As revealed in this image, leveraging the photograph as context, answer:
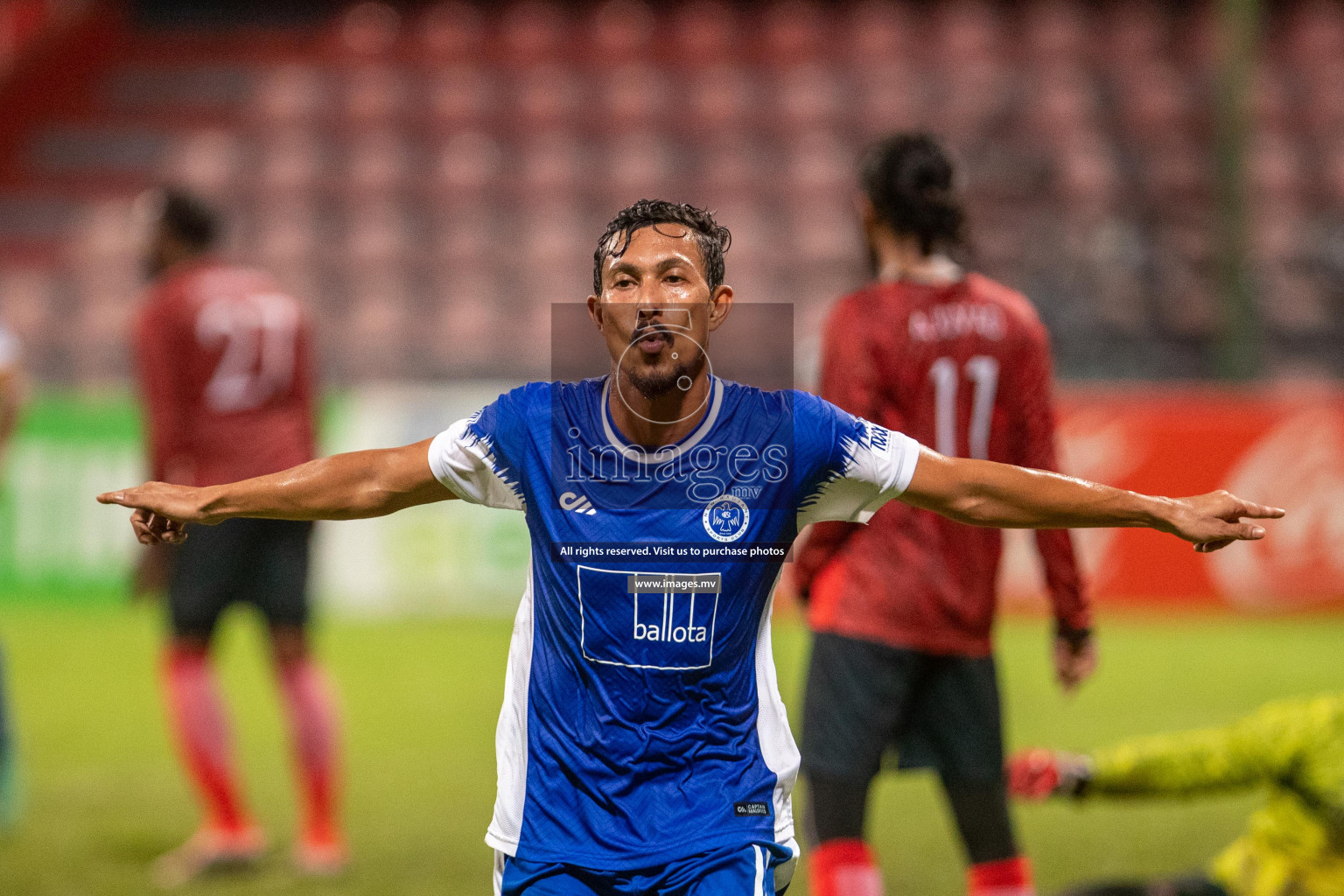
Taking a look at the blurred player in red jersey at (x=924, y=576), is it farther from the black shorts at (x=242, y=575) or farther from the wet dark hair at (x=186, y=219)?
the wet dark hair at (x=186, y=219)

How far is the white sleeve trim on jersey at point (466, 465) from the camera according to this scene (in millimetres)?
2506

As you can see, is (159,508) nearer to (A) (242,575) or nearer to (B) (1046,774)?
(B) (1046,774)

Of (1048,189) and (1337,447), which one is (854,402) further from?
(1048,189)

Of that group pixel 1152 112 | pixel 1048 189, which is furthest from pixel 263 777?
pixel 1152 112

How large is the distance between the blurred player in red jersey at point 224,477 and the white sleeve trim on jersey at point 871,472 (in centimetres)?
325

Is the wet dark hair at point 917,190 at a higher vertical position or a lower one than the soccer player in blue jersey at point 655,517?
higher

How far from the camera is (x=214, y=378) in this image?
219 inches

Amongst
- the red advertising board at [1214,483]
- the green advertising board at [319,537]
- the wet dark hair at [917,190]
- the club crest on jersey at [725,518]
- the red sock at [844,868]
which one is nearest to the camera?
the club crest on jersey at [725,518]

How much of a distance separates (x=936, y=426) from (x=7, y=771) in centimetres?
402

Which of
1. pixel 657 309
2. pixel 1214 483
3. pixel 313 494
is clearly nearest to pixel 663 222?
pixel 657 309

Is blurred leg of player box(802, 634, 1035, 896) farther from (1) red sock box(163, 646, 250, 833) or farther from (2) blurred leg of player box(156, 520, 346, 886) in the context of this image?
(1) red sock box(163, 646, 250, 833)

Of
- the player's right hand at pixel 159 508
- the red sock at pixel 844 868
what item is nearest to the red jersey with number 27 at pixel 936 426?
the red sock at pixel 844 868

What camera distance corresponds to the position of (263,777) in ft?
22.1

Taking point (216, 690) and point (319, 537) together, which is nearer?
point (216, 690)
